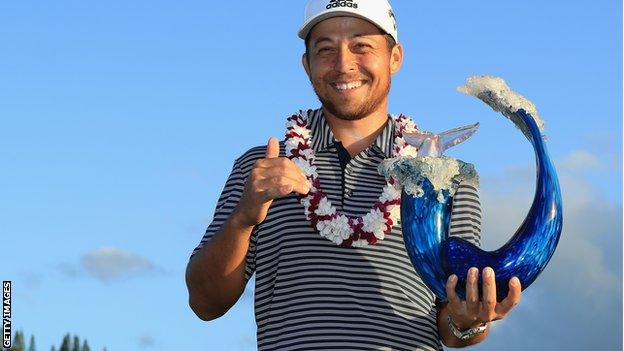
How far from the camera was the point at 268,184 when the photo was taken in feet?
16.3

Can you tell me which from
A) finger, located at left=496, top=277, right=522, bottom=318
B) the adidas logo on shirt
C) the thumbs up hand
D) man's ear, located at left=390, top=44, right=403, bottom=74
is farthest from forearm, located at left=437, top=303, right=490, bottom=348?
the adidas logo on shirt

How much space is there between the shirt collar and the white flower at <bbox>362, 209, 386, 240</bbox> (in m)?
0.40

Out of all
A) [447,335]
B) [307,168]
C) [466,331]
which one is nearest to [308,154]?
[307,168]

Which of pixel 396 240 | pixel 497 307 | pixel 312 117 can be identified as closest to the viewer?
pixel 497 307

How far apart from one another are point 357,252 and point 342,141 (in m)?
0.61

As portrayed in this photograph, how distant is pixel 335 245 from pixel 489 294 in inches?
35.4

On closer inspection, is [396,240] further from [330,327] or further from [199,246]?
[199,246]

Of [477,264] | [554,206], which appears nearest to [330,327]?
[477,264]

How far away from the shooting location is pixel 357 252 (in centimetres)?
550

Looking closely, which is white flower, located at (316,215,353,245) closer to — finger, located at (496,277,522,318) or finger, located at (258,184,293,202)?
finger, located at (258,184,293,202)

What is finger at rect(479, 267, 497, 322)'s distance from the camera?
489 centimetres

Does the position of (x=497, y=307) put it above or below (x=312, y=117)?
below

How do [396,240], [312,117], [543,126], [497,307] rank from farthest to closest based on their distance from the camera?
[312,117], [396,240], [543,126], [497,307]

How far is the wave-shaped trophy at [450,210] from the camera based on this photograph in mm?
5031
